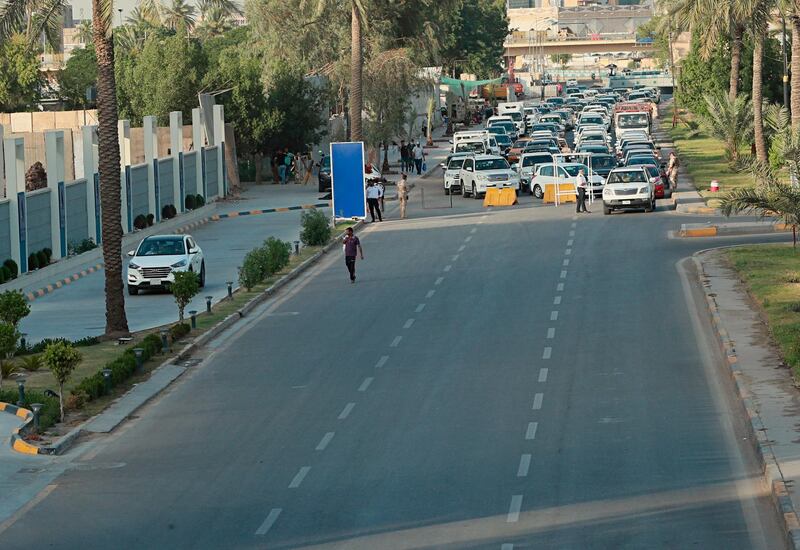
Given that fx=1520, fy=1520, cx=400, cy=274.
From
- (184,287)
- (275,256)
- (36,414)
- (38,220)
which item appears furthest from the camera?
(38,220)

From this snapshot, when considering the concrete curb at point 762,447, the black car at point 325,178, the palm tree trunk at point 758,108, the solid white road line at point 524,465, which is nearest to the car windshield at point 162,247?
the concrete curb at point 762,447

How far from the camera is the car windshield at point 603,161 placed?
6169cm

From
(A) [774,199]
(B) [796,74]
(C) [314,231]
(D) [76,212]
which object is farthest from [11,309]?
(B) [796,74]

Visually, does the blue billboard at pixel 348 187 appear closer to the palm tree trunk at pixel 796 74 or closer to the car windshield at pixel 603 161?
the car windshield at pixel 603 161

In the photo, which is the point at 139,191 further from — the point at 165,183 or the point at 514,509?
the point at 514,509

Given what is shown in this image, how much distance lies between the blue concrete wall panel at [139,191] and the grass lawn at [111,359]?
1568cm

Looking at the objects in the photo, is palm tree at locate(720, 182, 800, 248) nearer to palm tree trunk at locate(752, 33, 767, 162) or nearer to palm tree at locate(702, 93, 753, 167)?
palm tree trunk at locate(752, 33, 767, 162)

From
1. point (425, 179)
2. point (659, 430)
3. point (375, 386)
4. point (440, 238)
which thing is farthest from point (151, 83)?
point (659, 430)

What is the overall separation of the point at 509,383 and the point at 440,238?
75.0 ft

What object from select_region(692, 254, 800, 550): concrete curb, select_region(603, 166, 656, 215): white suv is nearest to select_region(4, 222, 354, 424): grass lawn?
select_region(692, 254, 800, 550): concrete curb

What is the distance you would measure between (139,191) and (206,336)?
2384 centimetres

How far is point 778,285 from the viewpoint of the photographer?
33156 millimetres

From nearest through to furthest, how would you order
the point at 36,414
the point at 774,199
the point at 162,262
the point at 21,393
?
the point at 36,414, the point at 21,393, the point at 774,199, the point at 162,262

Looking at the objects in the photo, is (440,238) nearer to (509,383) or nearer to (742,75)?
(509,383)
